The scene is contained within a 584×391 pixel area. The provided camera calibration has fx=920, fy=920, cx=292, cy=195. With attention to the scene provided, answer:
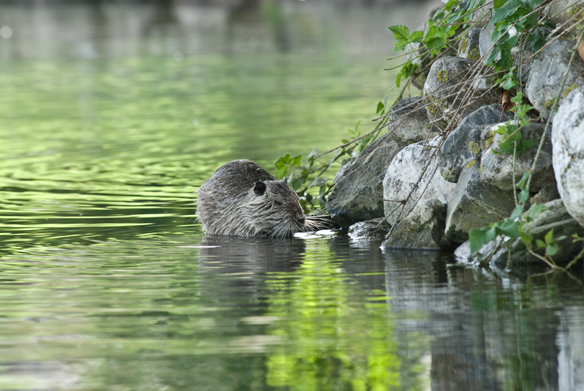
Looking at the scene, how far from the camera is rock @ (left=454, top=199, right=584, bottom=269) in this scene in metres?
5.66

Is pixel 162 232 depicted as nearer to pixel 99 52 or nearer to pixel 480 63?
pixel 480 63

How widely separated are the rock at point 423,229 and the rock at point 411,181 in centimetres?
11

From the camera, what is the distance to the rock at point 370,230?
7.38m

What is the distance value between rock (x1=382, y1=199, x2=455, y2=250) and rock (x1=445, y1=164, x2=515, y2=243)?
28cm

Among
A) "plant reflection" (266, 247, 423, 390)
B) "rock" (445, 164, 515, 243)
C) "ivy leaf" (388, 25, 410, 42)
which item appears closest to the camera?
"plant reflection" (266, 247, 423, 390)

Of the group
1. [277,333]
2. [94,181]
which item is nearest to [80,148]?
[94,181]

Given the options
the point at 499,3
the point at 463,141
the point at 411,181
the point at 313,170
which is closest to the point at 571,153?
the point at 499,3

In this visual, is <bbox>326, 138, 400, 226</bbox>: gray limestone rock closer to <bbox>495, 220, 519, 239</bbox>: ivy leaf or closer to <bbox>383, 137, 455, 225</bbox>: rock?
<bbox>383, 137, 455, 225</bbox>: rock

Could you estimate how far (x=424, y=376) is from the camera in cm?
393

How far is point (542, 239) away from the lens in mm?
5723

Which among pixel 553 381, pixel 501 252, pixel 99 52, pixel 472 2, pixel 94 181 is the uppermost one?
pixel 99 52

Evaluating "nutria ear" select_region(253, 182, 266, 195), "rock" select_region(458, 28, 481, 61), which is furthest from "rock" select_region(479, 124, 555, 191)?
"nutria ear" select_region(253, 182, 266, 195)

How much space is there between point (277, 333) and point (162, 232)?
3.34m

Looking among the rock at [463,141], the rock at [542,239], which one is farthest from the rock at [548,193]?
the rock at [463,141]
